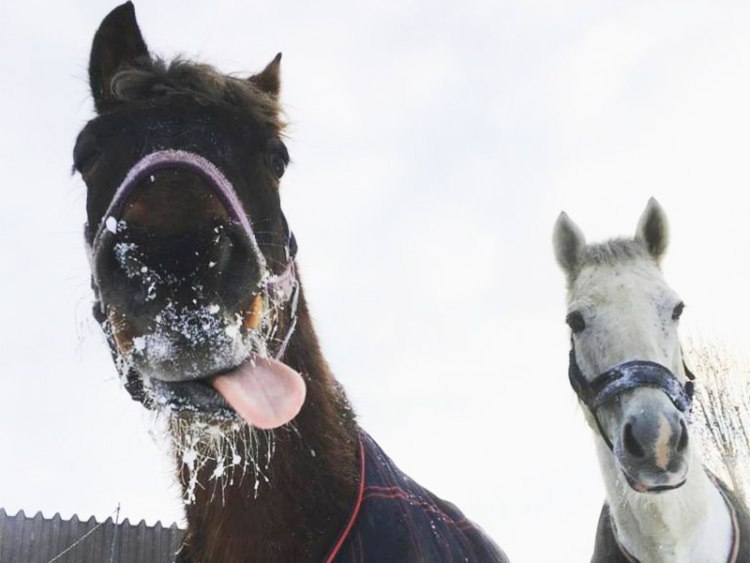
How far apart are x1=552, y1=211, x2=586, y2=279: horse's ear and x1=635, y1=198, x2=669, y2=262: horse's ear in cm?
36

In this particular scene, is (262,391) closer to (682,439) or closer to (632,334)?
(682,439)

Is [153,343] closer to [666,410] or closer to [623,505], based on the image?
[666,410]

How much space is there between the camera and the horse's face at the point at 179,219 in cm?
169

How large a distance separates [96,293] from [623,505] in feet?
9.81

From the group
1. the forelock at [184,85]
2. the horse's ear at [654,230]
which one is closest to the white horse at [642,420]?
the horse's ear at [654,230]

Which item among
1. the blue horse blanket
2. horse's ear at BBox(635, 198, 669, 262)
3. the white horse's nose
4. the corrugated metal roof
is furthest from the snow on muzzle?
the corrugated metal roof

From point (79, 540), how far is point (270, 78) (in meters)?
9.22

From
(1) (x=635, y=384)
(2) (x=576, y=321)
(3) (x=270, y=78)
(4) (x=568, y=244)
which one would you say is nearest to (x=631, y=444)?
(1) (x=635, y=384)

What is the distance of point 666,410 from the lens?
338 centimetres

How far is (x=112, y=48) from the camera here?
2484 mm

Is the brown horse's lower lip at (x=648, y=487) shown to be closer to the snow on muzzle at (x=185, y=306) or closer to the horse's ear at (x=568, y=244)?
the horse's ear at (x=568, y=244)

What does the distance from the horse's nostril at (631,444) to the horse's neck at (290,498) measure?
165cm

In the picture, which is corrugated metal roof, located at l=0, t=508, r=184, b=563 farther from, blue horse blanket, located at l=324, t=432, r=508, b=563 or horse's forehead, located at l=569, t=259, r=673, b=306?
blue horse blanket, located at l=324, t=432, r=508, b=563

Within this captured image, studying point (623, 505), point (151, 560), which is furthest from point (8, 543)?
point (623, 505)
